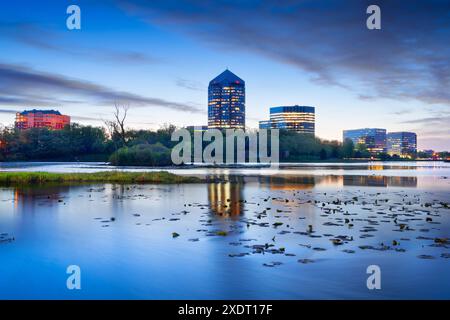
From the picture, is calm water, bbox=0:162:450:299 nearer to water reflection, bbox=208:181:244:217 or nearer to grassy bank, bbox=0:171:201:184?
water reflection, bbox=208:181:244:217

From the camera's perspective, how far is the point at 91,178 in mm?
42656

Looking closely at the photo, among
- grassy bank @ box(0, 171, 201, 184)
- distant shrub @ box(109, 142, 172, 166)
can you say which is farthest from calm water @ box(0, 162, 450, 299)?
distant shrub @ box(109, 142, 172, 166)

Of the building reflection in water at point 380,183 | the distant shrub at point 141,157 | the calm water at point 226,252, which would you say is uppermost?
the distant shrub at point 141,157

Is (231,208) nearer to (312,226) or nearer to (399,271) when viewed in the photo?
(312,226)

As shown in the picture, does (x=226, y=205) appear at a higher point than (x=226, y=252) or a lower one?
higher

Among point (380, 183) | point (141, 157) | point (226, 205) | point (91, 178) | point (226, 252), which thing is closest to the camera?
point (226, 252)

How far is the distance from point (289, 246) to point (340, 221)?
207 inches

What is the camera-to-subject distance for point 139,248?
40.5 feet

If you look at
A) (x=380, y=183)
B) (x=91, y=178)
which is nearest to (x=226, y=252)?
(x=380, y=183)

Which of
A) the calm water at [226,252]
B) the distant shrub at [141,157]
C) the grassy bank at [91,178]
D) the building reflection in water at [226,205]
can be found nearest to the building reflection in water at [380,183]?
the grassy bank at [91,178]

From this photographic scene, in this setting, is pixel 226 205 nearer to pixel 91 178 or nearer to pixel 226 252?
pixel 226 252

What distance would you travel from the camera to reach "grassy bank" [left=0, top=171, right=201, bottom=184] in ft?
127

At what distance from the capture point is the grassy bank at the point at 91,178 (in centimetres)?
3866

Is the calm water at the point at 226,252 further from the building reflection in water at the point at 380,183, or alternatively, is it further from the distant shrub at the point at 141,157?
the distant shrub at the point at 141,157
